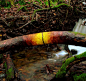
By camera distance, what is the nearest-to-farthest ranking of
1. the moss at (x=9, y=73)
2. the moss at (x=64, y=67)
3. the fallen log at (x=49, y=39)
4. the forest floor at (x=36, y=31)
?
the fallen log at (x=49, y=39)
the moss at (x=64, y=67)
the moss at (x=9, y=73)
the forest floor at (x=36, y=31)

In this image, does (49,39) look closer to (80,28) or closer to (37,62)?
(37,62)

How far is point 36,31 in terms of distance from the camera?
6887 millimetres

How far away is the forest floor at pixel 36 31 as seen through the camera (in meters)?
4.21

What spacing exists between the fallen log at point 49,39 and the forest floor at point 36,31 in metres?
2.07

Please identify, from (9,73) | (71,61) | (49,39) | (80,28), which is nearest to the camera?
(49,39)

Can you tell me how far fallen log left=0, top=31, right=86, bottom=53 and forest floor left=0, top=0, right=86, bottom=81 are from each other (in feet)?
6.81

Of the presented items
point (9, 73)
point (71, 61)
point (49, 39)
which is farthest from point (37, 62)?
point (49, 39)

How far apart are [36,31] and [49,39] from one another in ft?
16.6

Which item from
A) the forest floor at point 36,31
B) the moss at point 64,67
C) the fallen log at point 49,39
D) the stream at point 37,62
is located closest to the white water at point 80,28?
the forest floor at point 36,31

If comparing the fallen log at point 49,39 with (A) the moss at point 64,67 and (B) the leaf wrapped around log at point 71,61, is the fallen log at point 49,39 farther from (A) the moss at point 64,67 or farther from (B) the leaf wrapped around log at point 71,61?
(A) the moss at point 64,67

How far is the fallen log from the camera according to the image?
5.80 feet

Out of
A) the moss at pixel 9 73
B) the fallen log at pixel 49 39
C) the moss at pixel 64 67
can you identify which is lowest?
the moss at pixel 9 73

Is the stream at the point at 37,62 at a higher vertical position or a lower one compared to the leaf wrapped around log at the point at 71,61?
lower

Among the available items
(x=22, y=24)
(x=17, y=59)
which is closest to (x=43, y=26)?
(x=22, y=24)
